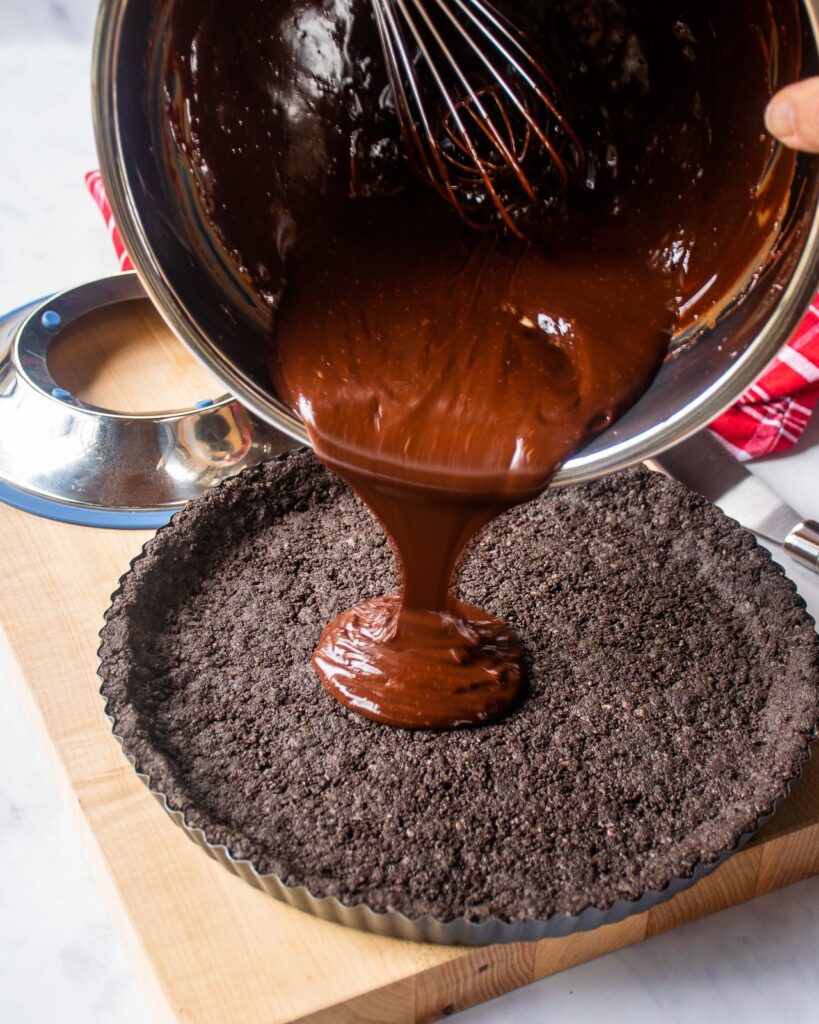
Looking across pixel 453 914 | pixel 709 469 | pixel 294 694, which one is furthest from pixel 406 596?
pixel 709 469

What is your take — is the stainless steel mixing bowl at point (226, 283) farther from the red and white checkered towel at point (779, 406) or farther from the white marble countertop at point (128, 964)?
the red and white checkered towel at point (779, 406)

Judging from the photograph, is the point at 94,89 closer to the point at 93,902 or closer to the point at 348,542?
the point at 348,542

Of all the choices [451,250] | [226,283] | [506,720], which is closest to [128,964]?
[506,720]

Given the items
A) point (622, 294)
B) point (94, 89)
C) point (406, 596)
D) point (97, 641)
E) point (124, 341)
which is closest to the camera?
point (94, 89)

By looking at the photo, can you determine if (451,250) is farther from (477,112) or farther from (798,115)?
(798,115)

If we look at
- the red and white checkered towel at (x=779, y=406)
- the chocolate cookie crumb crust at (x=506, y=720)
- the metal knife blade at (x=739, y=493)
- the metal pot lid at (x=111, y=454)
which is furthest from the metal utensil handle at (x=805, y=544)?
the metal pot lid at (x=111, y=454)

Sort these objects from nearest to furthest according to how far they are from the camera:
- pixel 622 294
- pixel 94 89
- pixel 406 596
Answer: pixel 94 89, pixel 622 294, pixel 406 596
